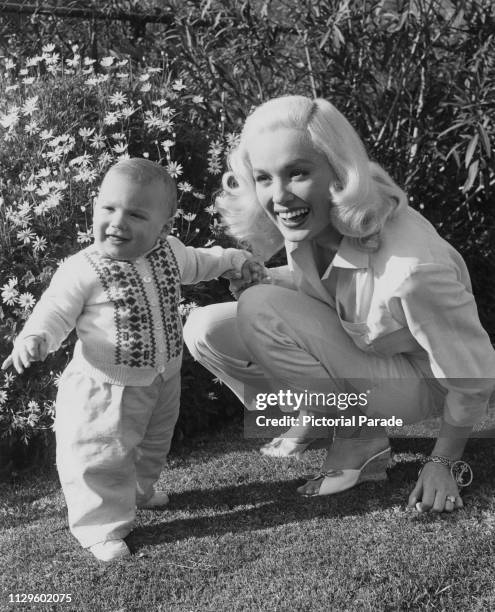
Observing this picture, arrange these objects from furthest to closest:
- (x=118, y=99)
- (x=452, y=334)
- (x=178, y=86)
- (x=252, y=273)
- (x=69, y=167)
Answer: (x=178, y=86) < (x=118, y=99) < (x=69, y=167) < (x=252, y=273) < (x=452, y=334)

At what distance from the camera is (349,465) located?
288 centimetres

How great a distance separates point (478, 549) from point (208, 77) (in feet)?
9.19

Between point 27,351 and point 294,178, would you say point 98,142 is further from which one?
point 27,351

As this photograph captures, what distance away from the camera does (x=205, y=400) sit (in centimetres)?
363

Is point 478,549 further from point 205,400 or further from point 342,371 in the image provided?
point 205,400

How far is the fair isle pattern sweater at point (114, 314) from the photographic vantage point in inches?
98.2

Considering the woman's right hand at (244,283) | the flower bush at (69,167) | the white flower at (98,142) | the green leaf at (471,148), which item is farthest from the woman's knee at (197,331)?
the green leaf at (471,148)

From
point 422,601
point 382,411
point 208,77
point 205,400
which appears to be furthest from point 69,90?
point 422,601

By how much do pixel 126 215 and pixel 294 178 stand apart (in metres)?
0.54

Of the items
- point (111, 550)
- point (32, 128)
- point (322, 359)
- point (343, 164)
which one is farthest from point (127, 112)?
point (111, 550)

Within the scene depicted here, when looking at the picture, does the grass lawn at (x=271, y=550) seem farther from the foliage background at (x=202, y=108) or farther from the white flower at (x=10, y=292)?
the white flower at (x=10, y=292)

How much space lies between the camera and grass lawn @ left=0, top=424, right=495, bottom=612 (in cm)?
223

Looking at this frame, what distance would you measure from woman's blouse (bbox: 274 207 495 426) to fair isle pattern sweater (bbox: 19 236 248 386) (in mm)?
619

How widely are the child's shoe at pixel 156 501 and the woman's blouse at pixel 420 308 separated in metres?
0.85
